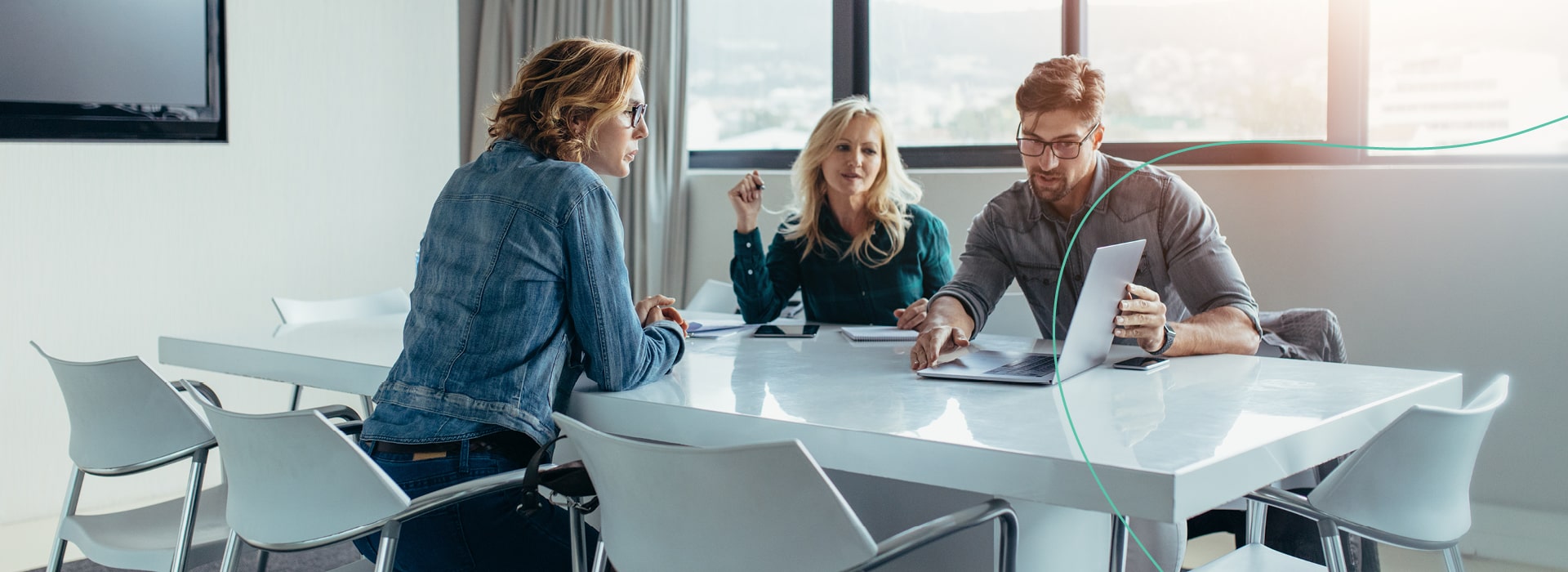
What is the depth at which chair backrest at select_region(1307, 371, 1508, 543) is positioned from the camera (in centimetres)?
63

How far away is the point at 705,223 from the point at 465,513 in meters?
2.79

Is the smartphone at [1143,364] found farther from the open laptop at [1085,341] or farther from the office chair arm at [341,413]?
the office chair arm at [341,413]

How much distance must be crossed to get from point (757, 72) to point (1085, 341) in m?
2.92

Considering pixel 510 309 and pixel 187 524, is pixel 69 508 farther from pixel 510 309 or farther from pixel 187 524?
pixel 510 309

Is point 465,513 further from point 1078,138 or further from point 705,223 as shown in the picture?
point 705,223

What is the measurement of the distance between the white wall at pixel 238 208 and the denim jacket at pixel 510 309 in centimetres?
201

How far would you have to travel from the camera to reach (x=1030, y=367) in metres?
1.68

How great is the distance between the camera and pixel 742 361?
1824 millimetres

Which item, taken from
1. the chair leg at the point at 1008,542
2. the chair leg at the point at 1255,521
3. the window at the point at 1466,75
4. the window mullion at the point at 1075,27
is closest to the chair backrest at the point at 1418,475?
the window at the point at 1466,75

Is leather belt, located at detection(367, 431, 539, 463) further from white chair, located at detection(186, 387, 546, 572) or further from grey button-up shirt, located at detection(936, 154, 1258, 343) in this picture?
grey button-up shirt, located at detection(936, 154, 1258, 343)

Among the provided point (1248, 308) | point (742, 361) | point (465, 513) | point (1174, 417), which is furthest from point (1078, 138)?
point (465, 513)

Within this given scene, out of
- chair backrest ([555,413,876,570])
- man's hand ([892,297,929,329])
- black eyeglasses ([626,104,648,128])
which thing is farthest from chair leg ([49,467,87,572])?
man's hand ([892,297,929,329])

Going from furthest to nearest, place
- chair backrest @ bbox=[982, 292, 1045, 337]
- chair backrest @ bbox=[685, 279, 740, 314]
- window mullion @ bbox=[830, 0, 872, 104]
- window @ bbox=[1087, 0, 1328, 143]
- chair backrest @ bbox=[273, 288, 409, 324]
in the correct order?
window mullion @ bbox=[830, 0, 872, 104] < chair backrest @ bbox=[685, 279, 740, 314] < chair backrest @ bbox=[273, 288, 409, 324] < chair backrest @ bbox=[982, 292, 1045, 337] < window @ bbox=[1087, 0, 1328, 143]

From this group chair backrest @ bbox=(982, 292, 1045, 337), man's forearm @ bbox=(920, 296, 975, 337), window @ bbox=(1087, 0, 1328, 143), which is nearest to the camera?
window @ bbox=(1087, 0, 1328, 143)
